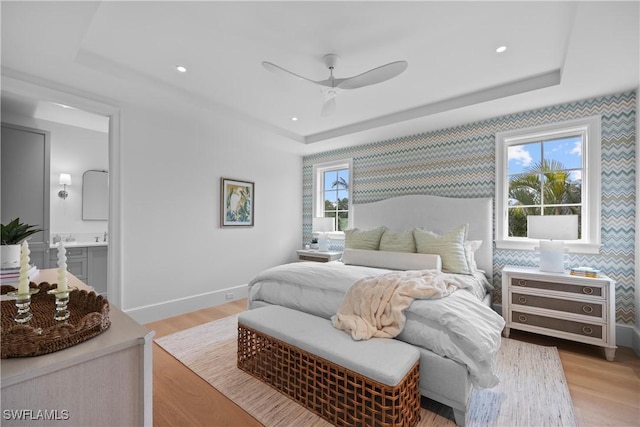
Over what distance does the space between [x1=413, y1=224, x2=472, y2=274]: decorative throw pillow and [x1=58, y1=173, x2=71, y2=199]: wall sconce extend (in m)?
4.85

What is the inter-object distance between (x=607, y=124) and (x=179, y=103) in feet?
14.5

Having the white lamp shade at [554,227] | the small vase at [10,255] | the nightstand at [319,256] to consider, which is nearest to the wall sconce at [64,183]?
the small vase at [10,255]

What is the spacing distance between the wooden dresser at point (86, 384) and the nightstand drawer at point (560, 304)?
3251mm

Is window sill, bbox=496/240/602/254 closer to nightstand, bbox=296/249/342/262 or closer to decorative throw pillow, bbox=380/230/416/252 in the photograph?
decorative throw pillow, bbox=380/230/416/252

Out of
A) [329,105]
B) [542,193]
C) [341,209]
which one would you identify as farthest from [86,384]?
[341,209]

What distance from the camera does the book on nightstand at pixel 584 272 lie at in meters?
2.69

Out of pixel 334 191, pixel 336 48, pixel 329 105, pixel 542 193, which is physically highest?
pixel 336 48

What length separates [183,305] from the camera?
3707 millimetres

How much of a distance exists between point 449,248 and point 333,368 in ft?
6.54

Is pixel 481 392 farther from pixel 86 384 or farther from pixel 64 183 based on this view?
pixel 64 183

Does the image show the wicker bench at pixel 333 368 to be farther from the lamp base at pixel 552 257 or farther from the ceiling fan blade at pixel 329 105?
the lamp base at pixel 552 257

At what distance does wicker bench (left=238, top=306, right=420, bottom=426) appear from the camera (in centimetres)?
157

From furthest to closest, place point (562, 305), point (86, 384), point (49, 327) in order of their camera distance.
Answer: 1. point (562, 305)
2. point (49, 327)
3. point (86, 384)

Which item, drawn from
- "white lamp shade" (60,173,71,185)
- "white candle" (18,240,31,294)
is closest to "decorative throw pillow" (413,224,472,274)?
"white candle" (18,240,31,294)
